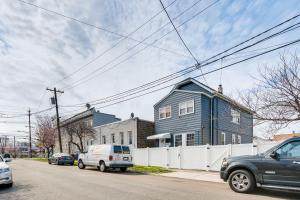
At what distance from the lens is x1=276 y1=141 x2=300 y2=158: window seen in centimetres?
943

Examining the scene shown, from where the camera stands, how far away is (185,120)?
25.9 metres

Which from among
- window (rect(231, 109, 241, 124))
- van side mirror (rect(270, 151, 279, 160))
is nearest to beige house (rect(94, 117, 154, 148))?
window (rect(231, 109, 241, 124))

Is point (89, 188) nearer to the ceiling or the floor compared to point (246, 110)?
nearer to the floor

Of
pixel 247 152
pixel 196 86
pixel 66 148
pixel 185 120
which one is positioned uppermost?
pixel 196 86

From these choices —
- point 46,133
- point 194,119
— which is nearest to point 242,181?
point 194,119

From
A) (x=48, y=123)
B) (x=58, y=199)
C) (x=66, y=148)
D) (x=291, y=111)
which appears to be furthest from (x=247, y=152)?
(x=48, y=123)

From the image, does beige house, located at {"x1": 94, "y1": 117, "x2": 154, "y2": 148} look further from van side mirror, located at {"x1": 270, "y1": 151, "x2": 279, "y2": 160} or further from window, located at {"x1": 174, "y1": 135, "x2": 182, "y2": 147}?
van side mirror, located at {"x1": 270, "y1": 151, "x2": 279, "y2": 160}

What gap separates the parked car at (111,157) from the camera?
19.9 meters

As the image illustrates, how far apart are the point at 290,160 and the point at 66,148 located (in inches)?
1626

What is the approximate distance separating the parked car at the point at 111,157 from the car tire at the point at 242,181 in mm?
10523

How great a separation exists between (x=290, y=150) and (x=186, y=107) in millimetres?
16504

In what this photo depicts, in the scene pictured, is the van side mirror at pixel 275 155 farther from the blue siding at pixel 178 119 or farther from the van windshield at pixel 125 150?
the blue siding at pixel 178 119

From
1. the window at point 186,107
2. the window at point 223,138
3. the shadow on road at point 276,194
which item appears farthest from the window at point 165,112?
the shadow on road at point 276,194

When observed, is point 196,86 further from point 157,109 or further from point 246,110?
point 246,110
